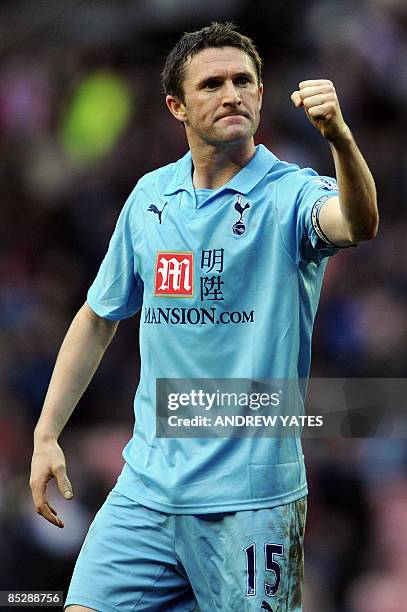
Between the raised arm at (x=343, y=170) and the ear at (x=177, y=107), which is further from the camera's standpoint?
the ear at (x=177, y=107)

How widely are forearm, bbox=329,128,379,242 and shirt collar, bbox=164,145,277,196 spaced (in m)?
0.56

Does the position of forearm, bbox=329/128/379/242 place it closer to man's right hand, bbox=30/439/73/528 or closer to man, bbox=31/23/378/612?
man, bbox=31/23/378/612

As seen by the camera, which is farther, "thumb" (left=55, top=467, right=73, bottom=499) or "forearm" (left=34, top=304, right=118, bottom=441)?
"forearm" (left=34, top=304, right=118, bottom=441)

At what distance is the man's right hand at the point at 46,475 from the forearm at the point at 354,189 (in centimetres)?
118

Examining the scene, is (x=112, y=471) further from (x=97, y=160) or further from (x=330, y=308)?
(x=97, y=160)

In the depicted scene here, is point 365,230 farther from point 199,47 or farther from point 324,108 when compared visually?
point 199,47

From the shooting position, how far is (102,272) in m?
3.74

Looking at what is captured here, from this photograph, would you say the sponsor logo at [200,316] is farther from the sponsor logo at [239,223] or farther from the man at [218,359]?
the sponsor logo at [239,223]

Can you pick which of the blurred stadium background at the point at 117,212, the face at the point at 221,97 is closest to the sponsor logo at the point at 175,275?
the face at the point at 221,97

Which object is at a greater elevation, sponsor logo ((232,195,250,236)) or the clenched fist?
the clenched fist

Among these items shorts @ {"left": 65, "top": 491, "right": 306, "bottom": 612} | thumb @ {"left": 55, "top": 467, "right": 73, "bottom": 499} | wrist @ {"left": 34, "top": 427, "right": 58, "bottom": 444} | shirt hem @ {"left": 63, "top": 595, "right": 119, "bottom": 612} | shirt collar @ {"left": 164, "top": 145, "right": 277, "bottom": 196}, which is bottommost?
shirt hem @ {"left": 63, "top": 595, "right": 119, "bottom": 612}

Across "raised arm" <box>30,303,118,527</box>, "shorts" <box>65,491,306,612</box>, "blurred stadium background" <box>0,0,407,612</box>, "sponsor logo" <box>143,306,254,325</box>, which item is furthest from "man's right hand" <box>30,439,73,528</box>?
"blurred stadium background" <box>0,0,407,612</box>

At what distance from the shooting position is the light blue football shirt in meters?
3.28

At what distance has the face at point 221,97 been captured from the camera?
3418mm
